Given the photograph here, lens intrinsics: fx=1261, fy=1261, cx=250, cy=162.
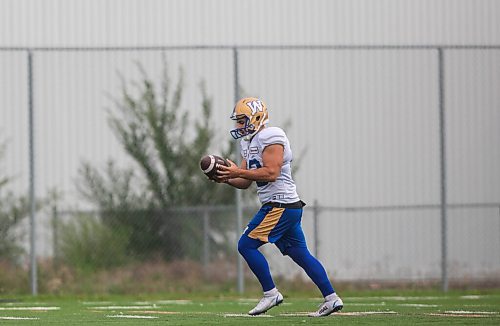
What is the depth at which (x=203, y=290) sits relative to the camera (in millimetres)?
15867

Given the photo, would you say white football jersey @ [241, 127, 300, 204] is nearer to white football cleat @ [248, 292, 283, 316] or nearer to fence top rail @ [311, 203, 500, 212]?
white football cleat @ [248, 292, 283, 316]

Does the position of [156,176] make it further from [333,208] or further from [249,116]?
[249,116]

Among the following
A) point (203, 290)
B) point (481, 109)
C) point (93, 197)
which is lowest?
point (203, 290)

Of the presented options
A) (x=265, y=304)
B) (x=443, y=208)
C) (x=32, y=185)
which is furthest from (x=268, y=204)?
(x=443, y=208)

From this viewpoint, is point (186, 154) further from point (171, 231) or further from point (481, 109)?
point (481, 109)

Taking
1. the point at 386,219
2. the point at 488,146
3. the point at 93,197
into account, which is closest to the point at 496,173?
the point at 488,146

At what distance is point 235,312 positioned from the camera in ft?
35.5

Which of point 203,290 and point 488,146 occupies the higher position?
point 488,146

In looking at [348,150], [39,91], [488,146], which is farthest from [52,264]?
[488,146]

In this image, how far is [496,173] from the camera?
1647 cm

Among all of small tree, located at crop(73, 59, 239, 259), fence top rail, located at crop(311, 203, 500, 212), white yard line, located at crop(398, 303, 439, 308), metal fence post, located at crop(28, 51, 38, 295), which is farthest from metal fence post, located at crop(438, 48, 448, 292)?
metal fence post, located at crop(28, 51, 38, 295)

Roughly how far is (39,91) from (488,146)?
19.1 ft

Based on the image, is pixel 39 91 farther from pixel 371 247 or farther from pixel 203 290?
pixel 371 247

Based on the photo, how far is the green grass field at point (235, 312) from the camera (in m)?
9.25
